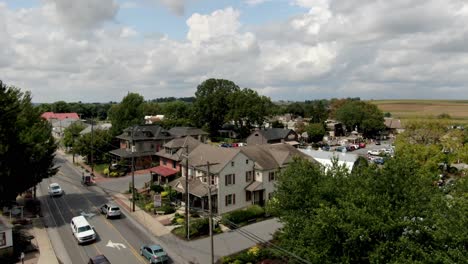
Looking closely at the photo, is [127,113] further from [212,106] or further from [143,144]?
[212,106]

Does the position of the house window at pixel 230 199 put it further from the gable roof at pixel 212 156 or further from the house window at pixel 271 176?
the house window at pixel 271 176

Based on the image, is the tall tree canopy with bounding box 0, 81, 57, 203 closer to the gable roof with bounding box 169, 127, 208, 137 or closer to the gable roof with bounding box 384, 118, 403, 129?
the gable roof with bounding box 169, 127, 208, 137

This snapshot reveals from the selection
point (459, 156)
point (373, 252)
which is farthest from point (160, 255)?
point (459, 156)

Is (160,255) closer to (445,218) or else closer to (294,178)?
(294,178)

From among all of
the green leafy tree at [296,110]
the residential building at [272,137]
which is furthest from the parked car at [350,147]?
the green leafy tree at [296,110]

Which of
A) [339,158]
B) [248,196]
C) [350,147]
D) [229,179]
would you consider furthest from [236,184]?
[350,147]
